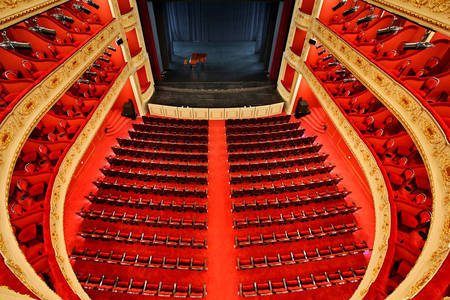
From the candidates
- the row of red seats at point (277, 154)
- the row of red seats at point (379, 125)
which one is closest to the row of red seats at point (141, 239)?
the row of red seats at point (277, 154)

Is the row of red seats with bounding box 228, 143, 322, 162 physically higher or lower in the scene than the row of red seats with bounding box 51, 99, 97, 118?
lower

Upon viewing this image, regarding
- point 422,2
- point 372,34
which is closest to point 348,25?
point 372,34

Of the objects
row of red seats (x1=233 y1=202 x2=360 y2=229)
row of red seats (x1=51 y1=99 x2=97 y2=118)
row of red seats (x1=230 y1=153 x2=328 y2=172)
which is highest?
row of red seats (x1=51 y1=99 x2=97 y2=118)

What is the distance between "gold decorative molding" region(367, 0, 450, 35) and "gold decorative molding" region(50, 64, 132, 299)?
728 centimetres

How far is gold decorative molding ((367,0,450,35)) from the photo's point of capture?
318cm

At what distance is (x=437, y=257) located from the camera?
2805 millimetres

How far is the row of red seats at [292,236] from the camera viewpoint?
Answer: 16.1ft

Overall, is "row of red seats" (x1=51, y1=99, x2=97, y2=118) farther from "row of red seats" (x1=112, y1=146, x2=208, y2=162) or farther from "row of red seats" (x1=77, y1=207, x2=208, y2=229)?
"row of red seats" (x1=77, y1=207, x2=208, y2=229)

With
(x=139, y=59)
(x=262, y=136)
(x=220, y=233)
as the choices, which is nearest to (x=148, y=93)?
(x=139, y=59)

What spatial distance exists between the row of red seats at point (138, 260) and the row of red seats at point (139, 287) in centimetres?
34

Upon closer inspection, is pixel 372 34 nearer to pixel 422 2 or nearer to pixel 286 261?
pixel 422 2

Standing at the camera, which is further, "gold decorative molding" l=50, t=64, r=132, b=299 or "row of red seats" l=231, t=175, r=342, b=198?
"row of red seats" l=231, t=175, r=342, b=198

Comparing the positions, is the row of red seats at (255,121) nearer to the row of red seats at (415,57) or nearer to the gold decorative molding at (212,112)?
the gold decorative molding at (212,112)

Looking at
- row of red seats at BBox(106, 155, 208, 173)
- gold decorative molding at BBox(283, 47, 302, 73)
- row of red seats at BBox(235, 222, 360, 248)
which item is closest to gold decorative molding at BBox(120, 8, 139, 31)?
row of red seats at BBox(106, 155, 208, 173)
